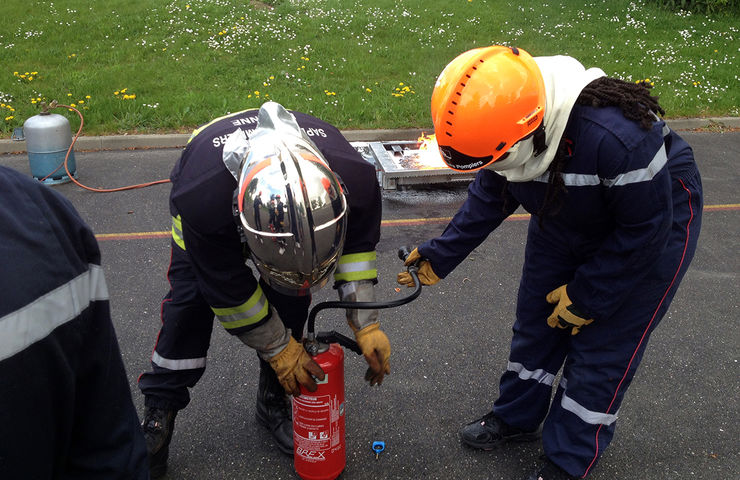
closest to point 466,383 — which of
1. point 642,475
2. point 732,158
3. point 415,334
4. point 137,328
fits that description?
point 415,334

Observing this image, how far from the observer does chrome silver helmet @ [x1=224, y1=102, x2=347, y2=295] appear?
1703mm

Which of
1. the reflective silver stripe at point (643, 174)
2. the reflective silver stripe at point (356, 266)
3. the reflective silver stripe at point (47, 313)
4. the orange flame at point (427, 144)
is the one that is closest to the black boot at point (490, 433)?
the reflective silver stripe at point (356, 266)

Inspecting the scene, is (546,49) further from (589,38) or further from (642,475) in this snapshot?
(642,475)

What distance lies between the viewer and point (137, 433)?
1.33 meters

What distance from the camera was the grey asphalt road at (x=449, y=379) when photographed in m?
2.74

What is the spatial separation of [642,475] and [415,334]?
144cm

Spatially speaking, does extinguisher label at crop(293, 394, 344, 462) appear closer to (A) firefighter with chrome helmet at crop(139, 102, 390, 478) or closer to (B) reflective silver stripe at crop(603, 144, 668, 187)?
(A) firefighter with chrome helmet at crop(139, 102, 390, 478)

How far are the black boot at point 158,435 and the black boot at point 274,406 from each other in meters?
0.42

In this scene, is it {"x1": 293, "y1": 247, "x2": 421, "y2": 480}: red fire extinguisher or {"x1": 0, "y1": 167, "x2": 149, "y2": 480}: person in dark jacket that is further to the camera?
{"x1": 293, "y1": 247, "x2": 421, "y2": 480}: red fire extinguisher

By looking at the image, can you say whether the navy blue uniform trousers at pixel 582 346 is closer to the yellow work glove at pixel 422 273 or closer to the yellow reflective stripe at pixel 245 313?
the yellow work glove at pixel 422 273

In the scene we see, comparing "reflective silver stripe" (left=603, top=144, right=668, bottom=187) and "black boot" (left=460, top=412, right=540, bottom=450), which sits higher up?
"reflective silver stripe" (left=603, top=144, right=668, bottom=187)

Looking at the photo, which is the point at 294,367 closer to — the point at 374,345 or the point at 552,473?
the point at 374,345

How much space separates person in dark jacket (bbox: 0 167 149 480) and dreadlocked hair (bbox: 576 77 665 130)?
5.38 feet

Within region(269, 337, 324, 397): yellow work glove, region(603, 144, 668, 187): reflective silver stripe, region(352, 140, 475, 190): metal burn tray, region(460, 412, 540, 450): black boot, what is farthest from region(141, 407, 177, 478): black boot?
region(352, 140, 475, 190): metal burn tray
